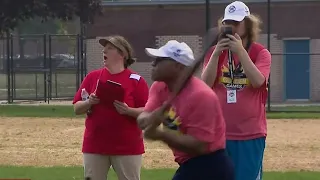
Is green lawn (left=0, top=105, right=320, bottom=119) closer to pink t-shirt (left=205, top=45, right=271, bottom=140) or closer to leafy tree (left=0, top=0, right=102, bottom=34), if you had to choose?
leafy tree (left=0, top=0, right=102, bottom=34)

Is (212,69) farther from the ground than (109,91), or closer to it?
farther from the ground

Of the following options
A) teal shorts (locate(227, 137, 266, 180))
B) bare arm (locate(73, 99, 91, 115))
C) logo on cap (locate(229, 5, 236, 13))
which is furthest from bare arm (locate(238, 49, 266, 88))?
bare arm (locate(73, 99, 91, 115))

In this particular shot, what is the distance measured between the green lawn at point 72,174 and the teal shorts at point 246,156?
16.0 feet

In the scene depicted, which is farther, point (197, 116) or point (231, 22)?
point (231, 22)

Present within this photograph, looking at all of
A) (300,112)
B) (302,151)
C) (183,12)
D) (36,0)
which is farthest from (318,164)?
(183,12)

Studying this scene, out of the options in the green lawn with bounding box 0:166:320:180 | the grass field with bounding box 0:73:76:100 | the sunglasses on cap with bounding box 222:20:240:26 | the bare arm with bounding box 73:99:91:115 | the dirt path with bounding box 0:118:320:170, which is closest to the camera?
the sunglasses on cap with bounding box 222:20:240:26

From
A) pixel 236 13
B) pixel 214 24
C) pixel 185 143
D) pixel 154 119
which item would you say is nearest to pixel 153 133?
pixel 154 119

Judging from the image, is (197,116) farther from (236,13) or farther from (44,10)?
(44,10)

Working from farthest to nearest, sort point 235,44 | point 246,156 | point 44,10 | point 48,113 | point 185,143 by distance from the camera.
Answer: point 44,10 < point 48,113 < point 246,156 < point 235,44 < point 185,143

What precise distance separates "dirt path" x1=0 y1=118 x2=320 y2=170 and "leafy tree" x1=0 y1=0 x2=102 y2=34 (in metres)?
6.93

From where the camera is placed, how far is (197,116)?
489 centimetres

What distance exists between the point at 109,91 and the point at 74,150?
8.01 metres

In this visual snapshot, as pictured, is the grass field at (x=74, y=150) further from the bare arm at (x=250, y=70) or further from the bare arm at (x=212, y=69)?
the bare arm at (x=250, y=70)

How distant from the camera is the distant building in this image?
99.2 feet
